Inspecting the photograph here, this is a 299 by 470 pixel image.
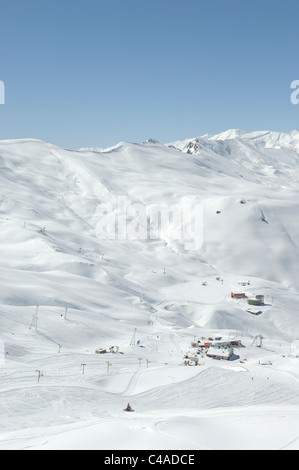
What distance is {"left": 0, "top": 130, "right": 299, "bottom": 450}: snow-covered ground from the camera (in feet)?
85.1

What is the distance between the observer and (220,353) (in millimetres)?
61844

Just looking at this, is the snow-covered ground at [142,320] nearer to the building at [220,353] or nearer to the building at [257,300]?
the building at [220,353]

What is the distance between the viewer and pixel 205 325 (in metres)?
89.6

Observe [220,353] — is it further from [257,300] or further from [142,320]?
[257,300]

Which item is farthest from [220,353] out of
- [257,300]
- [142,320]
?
[257,300]

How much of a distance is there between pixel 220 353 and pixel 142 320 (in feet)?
70.1

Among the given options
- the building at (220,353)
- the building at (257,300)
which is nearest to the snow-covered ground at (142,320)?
the building at (220,353)

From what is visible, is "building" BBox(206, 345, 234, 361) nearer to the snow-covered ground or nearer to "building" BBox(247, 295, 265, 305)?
the snow-covered ground

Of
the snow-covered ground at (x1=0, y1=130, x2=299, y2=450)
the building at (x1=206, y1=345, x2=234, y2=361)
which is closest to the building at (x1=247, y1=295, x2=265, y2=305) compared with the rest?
the snow-covered ground at (x1=0, y1=130, x2=299, y2=450)

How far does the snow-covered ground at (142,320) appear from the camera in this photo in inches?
1022

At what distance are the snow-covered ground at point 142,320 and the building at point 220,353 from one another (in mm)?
1373
